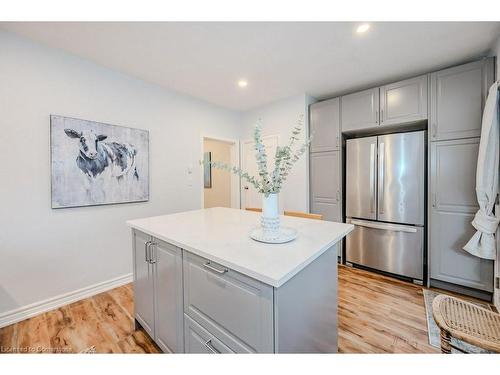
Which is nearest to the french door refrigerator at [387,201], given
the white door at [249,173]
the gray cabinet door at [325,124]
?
the gray cabinet door at [325,124]

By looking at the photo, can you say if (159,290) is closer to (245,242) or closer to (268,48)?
(245,242)

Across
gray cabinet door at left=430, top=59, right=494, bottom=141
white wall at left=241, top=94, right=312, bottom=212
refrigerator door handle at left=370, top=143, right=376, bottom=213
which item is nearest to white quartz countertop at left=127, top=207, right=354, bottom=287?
refrigerator door handle at left=370, top=143, right=376, bottom=213

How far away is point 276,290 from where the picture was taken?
2.73ft

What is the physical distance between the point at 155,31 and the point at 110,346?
2516mm

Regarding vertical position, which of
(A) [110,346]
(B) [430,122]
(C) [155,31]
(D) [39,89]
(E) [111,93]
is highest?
(C) [155,31]

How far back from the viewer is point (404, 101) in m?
2.49

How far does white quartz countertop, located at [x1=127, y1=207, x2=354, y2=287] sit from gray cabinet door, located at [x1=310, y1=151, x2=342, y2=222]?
145 centimetres

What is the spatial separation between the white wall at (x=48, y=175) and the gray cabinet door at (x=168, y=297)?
54.2 inches

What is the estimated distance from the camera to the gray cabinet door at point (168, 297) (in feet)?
4.21

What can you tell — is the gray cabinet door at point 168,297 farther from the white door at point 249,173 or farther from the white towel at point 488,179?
the white towel at point 488,179

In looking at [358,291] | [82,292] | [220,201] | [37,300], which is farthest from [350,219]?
[37,300]

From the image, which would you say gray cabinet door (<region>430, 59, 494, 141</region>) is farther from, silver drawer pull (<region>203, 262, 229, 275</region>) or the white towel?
silver drawer pull (<region>203, 262, 229, 275</region>)

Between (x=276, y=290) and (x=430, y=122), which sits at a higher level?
(x=430, y=122)

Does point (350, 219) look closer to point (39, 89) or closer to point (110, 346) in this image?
point (110, 346)
